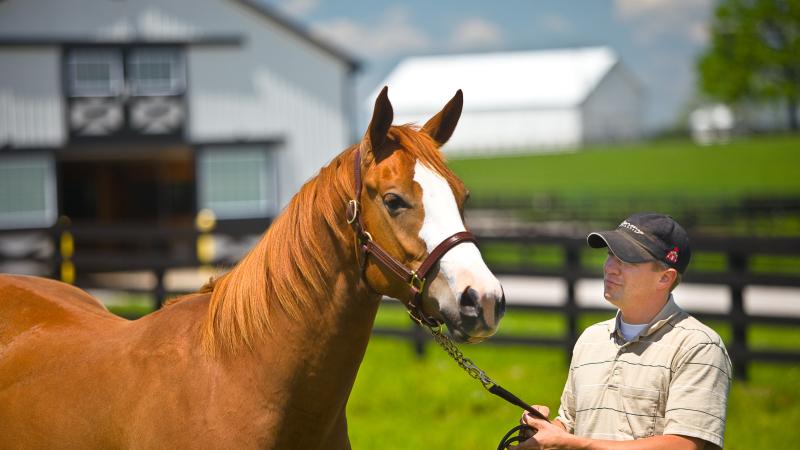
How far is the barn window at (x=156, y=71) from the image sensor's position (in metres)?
22.8

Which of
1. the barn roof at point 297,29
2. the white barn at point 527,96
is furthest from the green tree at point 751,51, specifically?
the barn roof at point 297,29

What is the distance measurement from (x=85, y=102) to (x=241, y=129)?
3.97 meters

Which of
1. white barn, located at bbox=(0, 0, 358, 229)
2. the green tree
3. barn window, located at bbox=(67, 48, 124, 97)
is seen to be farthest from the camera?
the green tree

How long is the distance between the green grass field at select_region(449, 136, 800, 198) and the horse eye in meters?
34.0

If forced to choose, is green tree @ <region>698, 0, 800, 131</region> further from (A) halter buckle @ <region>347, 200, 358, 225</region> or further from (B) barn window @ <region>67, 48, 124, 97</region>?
(A) halter buckle @ <region>347, 200, 358, 225</region>

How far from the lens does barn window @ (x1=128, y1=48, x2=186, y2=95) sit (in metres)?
22.8

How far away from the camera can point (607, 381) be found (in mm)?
2717

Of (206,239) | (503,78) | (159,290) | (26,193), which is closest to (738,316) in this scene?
(159,290)

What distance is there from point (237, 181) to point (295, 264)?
20.7m

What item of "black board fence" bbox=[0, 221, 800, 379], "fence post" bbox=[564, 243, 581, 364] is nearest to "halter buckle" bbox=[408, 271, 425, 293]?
"black board fence" bbox=[0, 221, 800, 379]

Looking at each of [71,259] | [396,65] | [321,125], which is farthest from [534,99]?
[71,259]

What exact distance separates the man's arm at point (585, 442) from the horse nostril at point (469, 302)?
443mm

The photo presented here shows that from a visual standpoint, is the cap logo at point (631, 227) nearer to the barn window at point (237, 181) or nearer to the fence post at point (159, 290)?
the fence post at point (159, 290)

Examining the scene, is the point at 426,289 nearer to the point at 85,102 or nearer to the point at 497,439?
the point at 497,439
